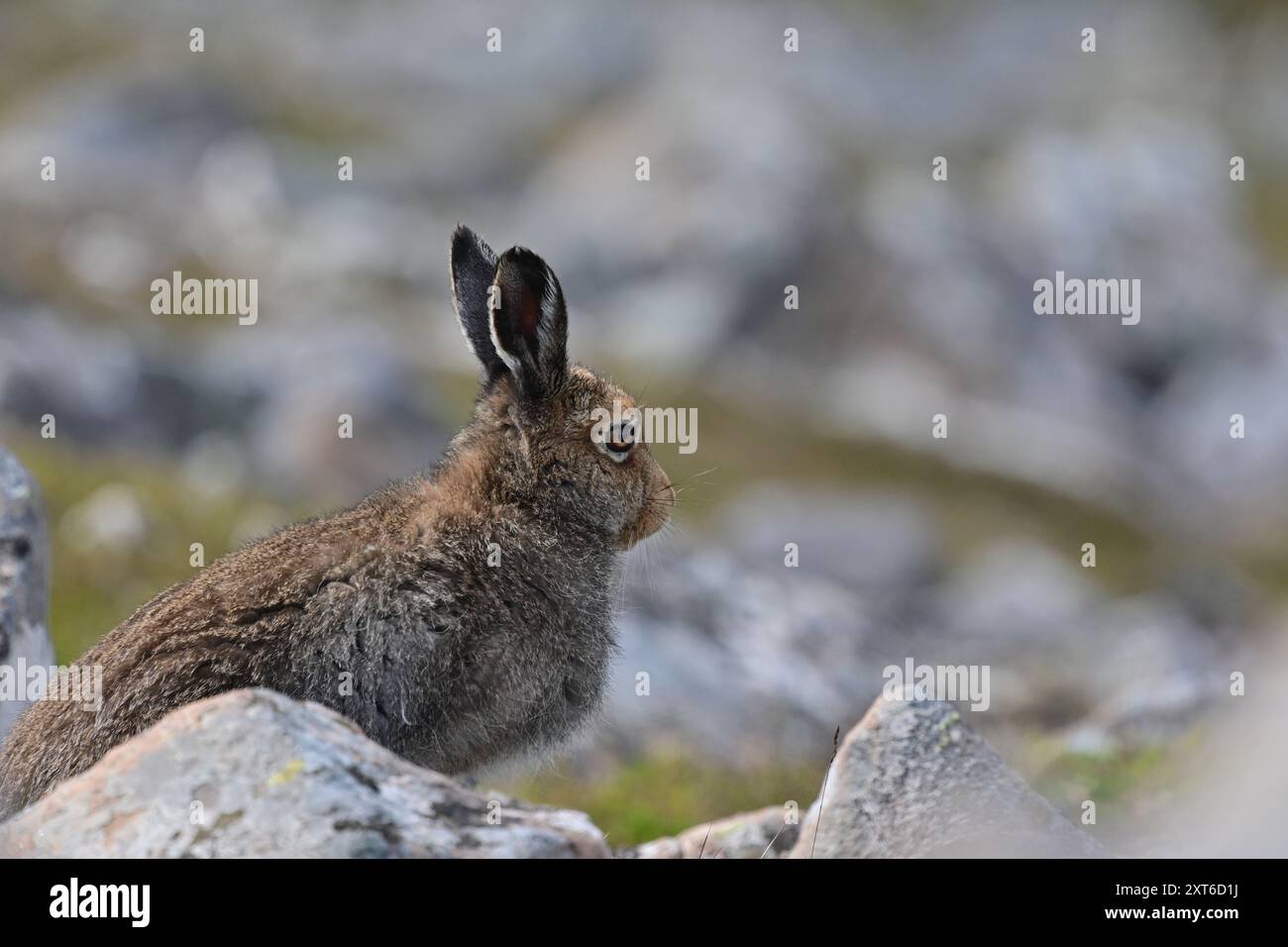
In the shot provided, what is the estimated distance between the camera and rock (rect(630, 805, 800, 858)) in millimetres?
9750

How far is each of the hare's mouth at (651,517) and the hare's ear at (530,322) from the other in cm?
129

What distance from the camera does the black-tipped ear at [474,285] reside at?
35.3 ft

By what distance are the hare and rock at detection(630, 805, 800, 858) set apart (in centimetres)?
114

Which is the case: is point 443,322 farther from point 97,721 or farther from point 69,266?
point 97,721

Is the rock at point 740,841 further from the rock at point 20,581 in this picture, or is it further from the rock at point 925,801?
the rock at point 20,581

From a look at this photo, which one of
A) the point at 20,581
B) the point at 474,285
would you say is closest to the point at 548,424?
the point at 474,285

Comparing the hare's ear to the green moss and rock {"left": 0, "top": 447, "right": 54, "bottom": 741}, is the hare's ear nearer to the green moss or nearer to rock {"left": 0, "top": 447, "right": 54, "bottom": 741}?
rock {"left": 0, "top": 447, "right": 54, "bottom": 741}

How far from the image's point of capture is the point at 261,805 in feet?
24.3

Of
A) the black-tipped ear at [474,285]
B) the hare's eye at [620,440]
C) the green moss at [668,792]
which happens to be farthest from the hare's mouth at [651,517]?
the green moss at [668,792]

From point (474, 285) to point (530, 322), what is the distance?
0.75 m

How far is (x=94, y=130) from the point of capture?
14275 cm

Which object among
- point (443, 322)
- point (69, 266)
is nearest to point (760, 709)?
point (69, 266)

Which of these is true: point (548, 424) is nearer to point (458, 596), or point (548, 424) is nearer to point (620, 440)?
point (620, 440)
